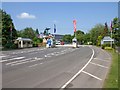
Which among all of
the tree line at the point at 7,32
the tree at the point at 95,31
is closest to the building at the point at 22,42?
the tree line at the point at 7,32

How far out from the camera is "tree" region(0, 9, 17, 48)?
239 feet

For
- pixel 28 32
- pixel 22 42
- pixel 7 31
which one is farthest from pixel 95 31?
pixel 7 31

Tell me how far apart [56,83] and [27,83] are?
61.9 inches

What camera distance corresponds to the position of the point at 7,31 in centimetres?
7519

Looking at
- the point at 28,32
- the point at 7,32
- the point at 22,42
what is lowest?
the point at 22,42

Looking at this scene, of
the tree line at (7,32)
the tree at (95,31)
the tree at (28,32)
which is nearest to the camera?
the tree line at (7,32)

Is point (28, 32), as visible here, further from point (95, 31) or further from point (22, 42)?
point (22, 42)

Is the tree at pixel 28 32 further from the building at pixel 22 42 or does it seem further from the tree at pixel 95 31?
the building at pixel 22 42

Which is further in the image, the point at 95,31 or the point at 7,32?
the point at 95,31

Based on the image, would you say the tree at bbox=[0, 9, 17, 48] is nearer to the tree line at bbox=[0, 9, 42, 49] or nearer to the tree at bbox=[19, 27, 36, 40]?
the tree line at bbox=[0, 9, 42, 49]

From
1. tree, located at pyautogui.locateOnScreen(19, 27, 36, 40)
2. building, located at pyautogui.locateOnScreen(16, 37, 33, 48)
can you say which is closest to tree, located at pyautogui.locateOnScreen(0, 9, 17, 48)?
building, located at pyautogui.locateOnScreen(16, 37, 33, 48)

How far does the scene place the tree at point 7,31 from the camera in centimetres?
7278

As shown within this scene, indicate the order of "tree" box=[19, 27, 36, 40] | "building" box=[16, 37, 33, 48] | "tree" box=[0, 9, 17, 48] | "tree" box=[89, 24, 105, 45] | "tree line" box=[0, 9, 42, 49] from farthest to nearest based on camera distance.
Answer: "tree" box=[19, 27, 36, 40], "tree" box=[89, 24, 105, 45], "building" box=[16, 37, 33, 48], "tree" box=[0, 9, 17, 48], "tree line" box=[0, 9, 42, 49]

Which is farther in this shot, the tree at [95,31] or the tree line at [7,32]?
the tree at [95,31]
